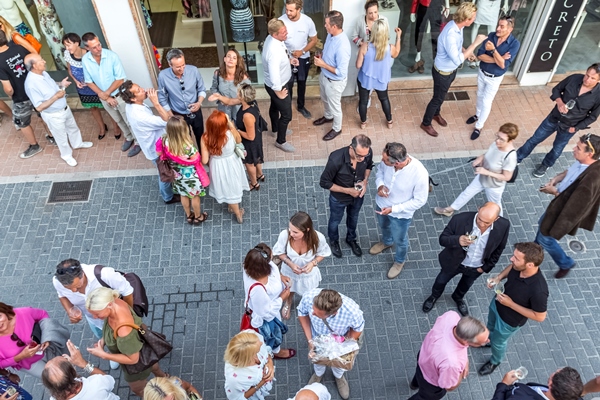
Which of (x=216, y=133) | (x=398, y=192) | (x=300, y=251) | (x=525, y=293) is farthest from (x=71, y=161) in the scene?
(x=525, y=293)

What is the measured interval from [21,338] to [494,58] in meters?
6.87

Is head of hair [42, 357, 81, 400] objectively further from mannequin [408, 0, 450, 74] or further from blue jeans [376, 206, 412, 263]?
mannequin [408, 0, 450, 74]

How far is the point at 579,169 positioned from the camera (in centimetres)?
539

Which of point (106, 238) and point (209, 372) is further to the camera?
point (106, 238)

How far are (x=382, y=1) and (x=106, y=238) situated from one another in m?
5.87

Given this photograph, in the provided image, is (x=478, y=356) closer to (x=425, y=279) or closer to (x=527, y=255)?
(x=425, y=279)

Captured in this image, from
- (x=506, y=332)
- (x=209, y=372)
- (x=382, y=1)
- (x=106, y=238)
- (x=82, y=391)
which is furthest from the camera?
(x=382, y=1)

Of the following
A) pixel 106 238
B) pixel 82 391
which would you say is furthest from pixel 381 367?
pixel 106 238

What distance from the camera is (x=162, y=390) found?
3.47 m

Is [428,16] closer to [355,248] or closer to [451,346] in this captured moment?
[355,248]

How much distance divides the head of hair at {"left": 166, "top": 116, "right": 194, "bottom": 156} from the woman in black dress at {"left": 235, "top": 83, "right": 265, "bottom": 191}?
81 cm

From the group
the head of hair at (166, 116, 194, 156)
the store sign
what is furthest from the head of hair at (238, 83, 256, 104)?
the store sign

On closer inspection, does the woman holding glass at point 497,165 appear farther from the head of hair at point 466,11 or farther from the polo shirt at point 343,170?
the head of hair at point 466,11

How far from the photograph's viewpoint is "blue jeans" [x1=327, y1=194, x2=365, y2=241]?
5.73m
